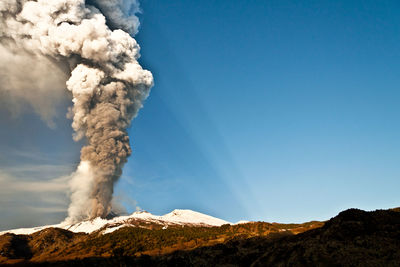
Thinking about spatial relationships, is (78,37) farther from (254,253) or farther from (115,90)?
(254,253)

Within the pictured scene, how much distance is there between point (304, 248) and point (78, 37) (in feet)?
411

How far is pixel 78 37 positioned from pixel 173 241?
10838 centimetres

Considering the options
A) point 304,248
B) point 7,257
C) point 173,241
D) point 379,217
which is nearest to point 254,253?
point 304,248

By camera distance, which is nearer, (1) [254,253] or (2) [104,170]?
(1) [254,253]

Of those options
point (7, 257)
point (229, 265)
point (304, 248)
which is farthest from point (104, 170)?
point (304, 248)

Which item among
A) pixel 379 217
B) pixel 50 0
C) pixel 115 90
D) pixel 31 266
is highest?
pixel 50 0

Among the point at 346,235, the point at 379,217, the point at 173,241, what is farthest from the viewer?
the point at 173,241

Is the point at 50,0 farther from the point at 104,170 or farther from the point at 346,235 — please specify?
the point at 346,235

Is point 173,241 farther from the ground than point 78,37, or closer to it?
closer to it

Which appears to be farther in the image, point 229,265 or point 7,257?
point 7,257

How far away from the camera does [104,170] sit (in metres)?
156

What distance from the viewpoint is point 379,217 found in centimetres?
7238

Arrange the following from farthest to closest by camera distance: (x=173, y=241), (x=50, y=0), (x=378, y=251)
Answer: (x=173, y=241)
(x=50, y=0)
(x=378, y=251)

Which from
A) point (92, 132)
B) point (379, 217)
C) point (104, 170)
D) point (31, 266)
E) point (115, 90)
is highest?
point (115, 90)
